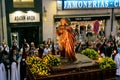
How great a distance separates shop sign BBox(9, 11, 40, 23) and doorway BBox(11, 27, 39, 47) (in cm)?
65

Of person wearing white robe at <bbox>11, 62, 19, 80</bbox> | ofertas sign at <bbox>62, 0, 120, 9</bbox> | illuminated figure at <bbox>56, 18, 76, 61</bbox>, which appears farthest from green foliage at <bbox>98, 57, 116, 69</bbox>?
ofertas sign at <bbox>62, 0, 120, 9</bbox>

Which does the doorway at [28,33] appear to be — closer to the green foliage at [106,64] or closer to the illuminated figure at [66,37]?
the illuminated figure at [66,37]

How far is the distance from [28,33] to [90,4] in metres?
5.28

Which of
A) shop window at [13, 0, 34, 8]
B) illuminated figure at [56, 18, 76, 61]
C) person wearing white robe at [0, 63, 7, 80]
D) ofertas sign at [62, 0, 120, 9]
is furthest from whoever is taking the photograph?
ofertas sign at [62, 0, 120, 9]

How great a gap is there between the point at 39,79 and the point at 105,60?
10.4ft

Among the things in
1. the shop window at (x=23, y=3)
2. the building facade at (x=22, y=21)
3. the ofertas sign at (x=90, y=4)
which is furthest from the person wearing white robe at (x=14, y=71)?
the ofertas sign at (x=90, y=4)

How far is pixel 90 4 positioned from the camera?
64.3 feet

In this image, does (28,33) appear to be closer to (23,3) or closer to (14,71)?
(23,3)

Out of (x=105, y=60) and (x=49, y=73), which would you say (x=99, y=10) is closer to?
(x=105, y=60)

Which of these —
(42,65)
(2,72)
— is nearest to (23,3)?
(2,72)

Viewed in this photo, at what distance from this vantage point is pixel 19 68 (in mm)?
11805

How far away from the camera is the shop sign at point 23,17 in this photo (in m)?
17.4

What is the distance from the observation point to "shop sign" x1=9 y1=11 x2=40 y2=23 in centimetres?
1741

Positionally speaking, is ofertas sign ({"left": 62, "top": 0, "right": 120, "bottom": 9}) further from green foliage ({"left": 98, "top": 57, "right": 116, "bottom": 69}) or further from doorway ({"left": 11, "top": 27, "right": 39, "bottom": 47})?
Result: green foliage ({"left": 98, "top": 57, "right": 116, "bottom": 69})
